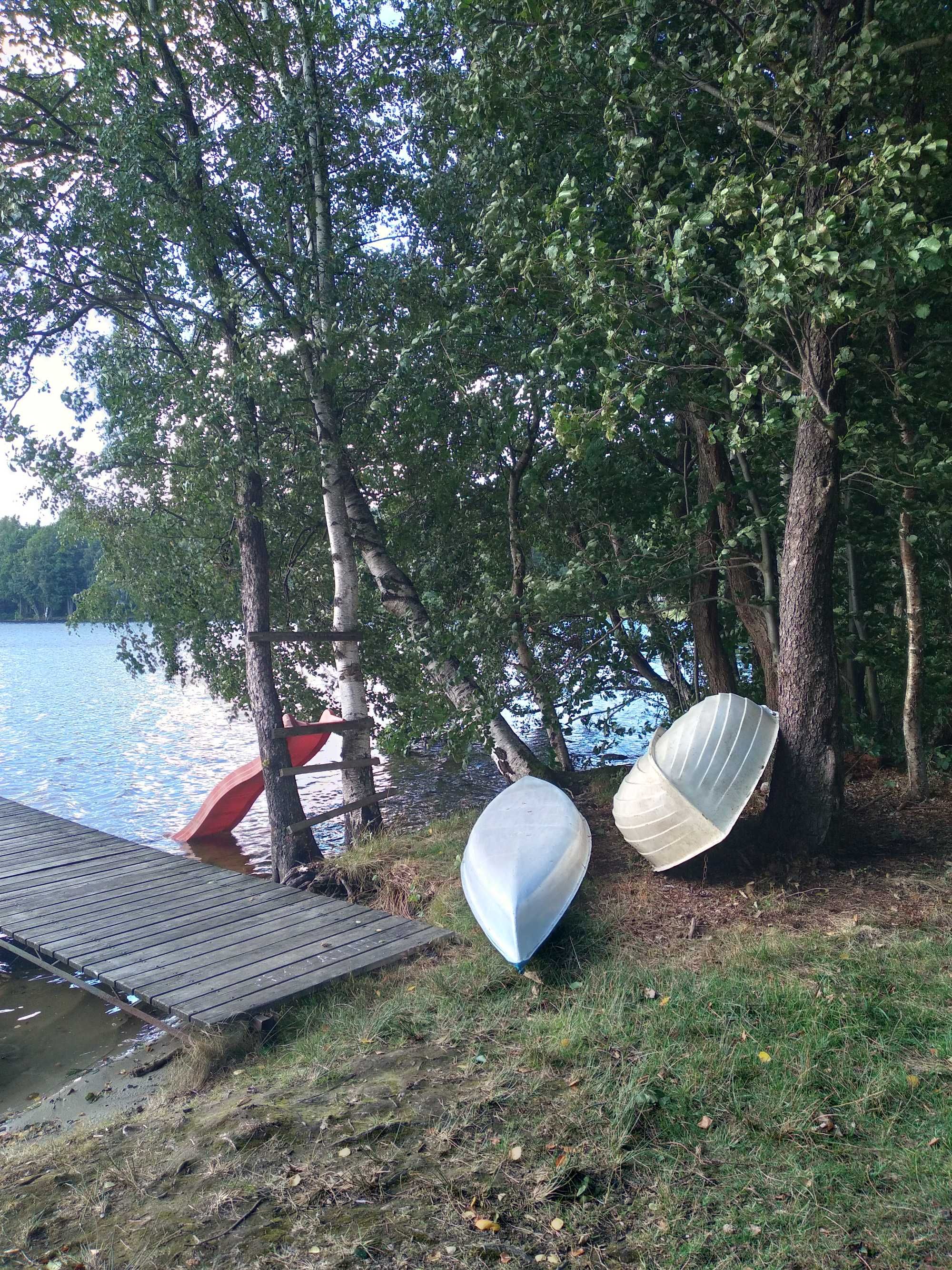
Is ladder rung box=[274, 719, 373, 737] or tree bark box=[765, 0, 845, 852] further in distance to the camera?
ladder rung box=[274, 719, 373, 737]

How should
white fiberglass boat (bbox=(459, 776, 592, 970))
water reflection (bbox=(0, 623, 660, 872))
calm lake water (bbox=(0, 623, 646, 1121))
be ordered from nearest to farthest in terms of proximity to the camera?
white fiberglass boat (bbox=(459, 776, 592, 970)), calm lake water (bbox=(0, 623, 646, 1121)), water reflection (bbox=(0, 623, 660, 872))

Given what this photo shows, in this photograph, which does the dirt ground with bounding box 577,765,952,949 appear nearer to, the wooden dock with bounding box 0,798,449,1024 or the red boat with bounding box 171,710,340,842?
the wooden dock with bounding box 0,798,449,1024

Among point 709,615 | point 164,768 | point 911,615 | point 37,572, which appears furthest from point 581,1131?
point 37,572

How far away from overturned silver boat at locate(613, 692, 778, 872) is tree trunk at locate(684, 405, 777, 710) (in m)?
1.71

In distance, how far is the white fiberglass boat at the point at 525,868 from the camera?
231 inches

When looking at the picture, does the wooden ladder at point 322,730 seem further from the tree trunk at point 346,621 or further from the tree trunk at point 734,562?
the tree trunk at point 734,562

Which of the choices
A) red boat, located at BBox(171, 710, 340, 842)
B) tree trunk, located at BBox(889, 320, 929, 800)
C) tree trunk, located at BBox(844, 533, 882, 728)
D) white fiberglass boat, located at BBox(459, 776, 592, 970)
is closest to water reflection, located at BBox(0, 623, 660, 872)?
red boat, located at BBox(171, 710, 340, 842)

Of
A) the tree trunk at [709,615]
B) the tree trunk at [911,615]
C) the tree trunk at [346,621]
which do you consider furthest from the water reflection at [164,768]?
the tree trunk at [911,615]

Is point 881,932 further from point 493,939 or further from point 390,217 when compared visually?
point 390,217

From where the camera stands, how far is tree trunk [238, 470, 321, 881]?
9953 millimetres

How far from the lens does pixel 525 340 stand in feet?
26.4

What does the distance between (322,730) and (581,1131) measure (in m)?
6.39

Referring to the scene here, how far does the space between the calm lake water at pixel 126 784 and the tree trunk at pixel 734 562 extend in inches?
118

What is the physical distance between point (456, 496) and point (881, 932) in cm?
672
